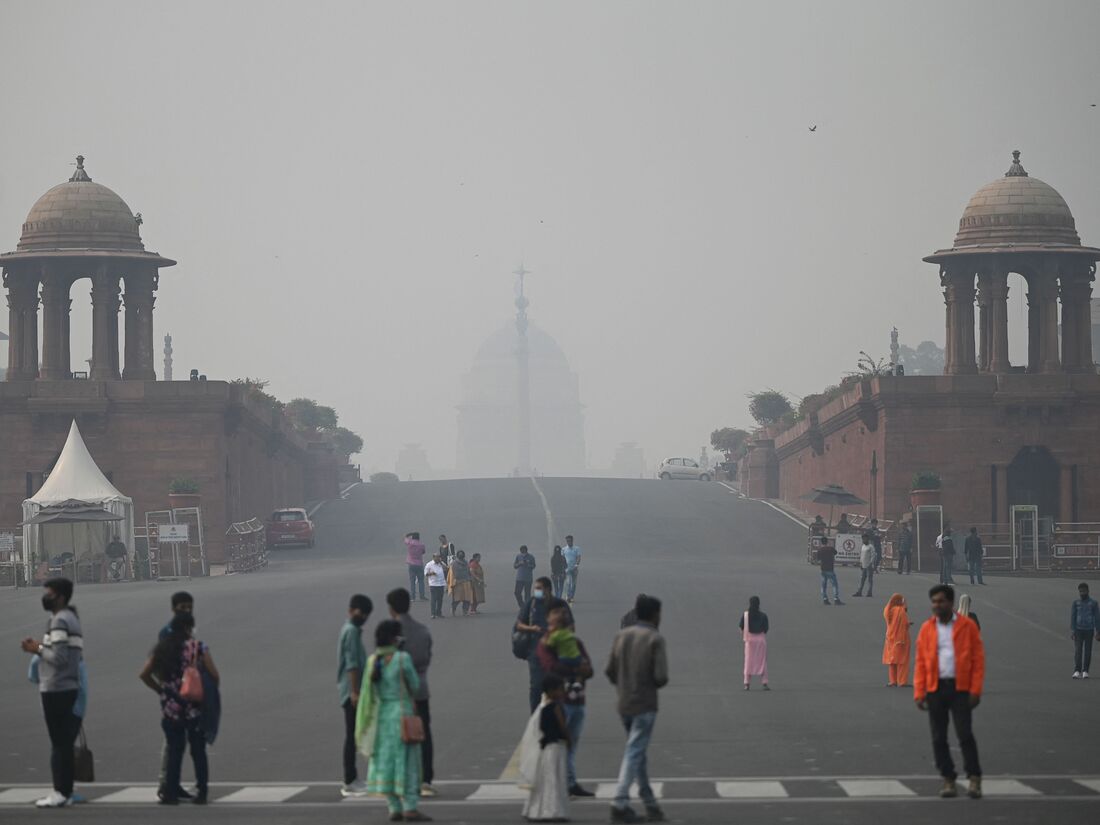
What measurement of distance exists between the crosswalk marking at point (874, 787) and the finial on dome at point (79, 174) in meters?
56.2

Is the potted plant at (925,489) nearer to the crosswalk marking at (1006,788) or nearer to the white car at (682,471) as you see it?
the crosswalk marking at (1006,788)

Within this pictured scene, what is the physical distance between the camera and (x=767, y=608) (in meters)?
39.6

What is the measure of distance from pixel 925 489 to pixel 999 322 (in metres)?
13.4

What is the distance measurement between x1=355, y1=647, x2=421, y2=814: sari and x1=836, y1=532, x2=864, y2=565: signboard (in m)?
37.5

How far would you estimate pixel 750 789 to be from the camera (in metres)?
17.2

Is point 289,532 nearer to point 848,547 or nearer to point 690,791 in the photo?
point 848,547

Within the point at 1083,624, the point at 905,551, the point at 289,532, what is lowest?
the point at 1083,624

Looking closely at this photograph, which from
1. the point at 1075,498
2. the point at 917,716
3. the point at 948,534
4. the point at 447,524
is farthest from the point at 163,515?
the point at 917,716

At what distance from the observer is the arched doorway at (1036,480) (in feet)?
201

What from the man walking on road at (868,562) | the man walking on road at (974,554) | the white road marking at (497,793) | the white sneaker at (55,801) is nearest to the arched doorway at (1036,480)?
the man walking on road at (974,554)

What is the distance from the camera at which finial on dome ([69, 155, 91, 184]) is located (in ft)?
228

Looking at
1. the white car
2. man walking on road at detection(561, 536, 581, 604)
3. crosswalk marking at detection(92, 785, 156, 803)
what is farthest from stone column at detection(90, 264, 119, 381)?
crosswalk marking at detection(92, 785, 156, 803)

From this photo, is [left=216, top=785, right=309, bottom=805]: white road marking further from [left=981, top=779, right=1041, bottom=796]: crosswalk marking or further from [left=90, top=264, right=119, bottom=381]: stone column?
[left=90, top=264, right=119, bottom=381]: stone column

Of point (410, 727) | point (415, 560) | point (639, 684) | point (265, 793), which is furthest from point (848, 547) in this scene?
point (410, 727)
